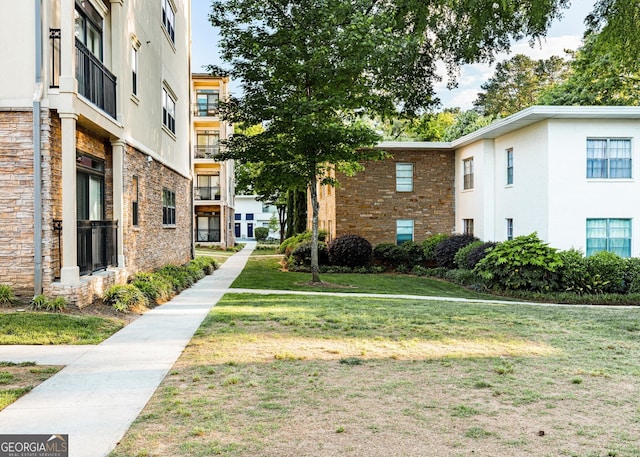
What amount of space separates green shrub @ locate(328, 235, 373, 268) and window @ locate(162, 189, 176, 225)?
22.5ft

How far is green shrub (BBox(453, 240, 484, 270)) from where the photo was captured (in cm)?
2019

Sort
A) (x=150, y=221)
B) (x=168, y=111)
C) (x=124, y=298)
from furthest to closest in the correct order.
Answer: (x=168, y=111) < (x=150, y=221) < (x=124, y=298)

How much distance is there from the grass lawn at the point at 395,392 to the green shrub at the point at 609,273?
686 centimetres

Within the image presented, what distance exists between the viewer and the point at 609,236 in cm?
1797

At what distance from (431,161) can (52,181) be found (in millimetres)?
18441

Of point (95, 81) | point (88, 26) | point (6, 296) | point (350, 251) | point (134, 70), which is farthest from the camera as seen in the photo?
point (350, 251)

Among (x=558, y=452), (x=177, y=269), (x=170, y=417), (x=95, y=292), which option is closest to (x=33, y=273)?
(x=95, y=292)

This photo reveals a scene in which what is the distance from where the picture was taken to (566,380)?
5.98m

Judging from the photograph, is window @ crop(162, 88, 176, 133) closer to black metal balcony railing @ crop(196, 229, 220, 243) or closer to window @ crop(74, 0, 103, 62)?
window @ crop(74, 0, 103, 62)

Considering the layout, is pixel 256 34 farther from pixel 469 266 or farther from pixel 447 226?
pixel 447 226

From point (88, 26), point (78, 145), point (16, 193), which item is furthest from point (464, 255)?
point (16, 193)

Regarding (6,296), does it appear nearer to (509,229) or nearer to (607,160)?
(509,229)

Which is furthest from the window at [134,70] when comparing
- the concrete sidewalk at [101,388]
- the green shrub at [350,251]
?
the green shrub at [350,251]

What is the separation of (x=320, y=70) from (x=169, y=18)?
255 inches
